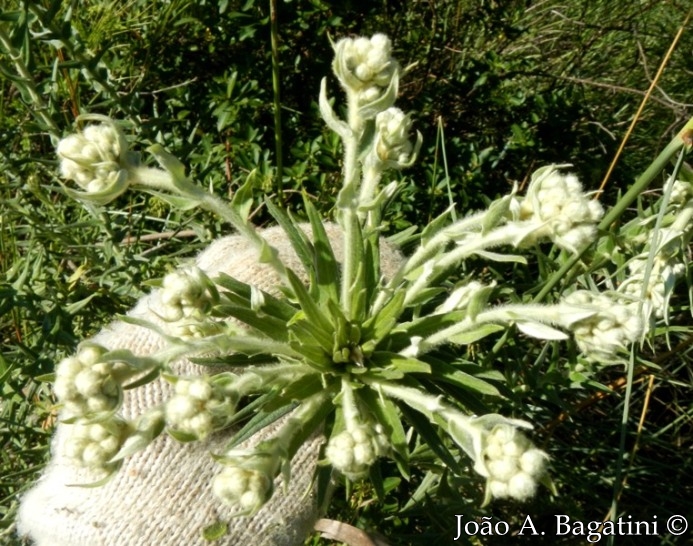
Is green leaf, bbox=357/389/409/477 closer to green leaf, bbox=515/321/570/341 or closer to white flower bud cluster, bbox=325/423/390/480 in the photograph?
white flower bud cluster, bbox=325/423/390/480

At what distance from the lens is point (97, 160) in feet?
4.91

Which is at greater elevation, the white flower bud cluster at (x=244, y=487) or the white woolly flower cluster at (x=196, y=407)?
the white woolly flower cluster at (x=196, y=407)

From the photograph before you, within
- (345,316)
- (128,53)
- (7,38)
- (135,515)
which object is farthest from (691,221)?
(128,53)

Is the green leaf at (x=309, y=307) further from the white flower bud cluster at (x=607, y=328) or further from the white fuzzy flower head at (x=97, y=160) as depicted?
the white flower bud cluster at (x=607, y=328)

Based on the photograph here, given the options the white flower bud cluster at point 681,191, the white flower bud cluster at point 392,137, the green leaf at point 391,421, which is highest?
the white flower bud cluster at point 681,191

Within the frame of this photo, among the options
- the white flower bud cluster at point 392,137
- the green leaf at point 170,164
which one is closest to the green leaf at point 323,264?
the white flower bud cluster at point 392,137

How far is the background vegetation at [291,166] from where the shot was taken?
2434mm

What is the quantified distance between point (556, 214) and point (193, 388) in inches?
29.3

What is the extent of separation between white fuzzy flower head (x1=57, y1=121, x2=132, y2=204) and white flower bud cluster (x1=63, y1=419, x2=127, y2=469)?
0.45 m

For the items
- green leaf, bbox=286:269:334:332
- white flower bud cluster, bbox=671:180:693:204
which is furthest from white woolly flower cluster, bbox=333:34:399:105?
white flower bud cluster, bbox=671:180:693:204

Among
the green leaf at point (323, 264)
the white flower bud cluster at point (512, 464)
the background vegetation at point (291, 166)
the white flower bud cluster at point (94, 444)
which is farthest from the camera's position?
the background vegetation at point (291, 166)

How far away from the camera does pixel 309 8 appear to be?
3.10 meters

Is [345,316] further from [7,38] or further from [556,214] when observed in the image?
[7,38]

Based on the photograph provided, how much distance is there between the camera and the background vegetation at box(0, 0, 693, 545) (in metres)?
2.43
